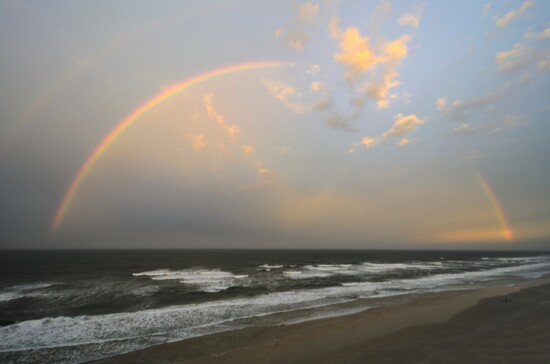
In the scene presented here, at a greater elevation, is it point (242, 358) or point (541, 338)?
point (541, 338)

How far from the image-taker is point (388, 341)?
474 inches

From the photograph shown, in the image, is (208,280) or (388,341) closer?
(388,341)

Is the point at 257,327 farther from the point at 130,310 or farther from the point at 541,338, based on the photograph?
the point at 541,338

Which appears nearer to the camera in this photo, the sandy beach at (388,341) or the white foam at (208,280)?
the sandy beach at (388,341)

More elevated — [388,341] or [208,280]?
[388,341]

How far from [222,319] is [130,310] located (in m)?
6.87

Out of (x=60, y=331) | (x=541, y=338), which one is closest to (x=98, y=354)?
(x=60, y=331)

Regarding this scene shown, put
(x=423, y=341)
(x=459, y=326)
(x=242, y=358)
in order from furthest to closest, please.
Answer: (x=459, y=326)
(x=423, y=341)
(x=242, y=358)

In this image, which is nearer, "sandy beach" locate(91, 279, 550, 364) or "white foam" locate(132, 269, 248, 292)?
"sandy beach" locate(91, 279, 550, 364)

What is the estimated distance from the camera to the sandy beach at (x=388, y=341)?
1012 centimetres

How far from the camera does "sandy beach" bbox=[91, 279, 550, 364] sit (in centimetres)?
→ 1012

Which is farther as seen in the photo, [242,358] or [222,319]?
[222,319]

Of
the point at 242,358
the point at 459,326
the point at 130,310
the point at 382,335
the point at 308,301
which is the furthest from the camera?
the point at 308,301

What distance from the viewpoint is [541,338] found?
11547 millimetres
